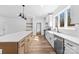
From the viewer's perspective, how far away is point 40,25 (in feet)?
57.8

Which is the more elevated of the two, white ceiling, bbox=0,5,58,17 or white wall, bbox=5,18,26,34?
white ceiling, bbox=0,5,58,17

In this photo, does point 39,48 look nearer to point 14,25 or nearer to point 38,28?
point 14,25

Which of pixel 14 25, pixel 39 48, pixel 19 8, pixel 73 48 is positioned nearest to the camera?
pixel 73 48

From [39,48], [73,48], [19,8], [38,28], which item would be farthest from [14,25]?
[73,48]

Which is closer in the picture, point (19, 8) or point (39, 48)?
point (39, 48)

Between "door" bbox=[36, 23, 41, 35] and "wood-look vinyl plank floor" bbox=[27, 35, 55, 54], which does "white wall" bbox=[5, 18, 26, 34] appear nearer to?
"wood-look vinyl plank floor" bbox=[27, 35, 55, 54]

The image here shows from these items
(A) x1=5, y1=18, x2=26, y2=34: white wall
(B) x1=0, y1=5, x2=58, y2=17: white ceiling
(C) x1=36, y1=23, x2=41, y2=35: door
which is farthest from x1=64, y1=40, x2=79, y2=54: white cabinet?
(C) x1=36, y1=23, x2=41, y2=35: door

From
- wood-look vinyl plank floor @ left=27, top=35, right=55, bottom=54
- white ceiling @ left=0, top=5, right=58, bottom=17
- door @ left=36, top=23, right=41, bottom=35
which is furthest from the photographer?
door @ left=36, top=23, right=41, bottom=35

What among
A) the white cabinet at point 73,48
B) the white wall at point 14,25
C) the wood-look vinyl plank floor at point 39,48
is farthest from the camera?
the white wall at point 14,25

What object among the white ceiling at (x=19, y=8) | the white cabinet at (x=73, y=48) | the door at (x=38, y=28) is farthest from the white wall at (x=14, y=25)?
the white cabinet at (x=73, y=48)

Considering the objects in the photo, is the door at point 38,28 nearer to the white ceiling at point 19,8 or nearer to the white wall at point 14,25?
the white wall at point 14,25
